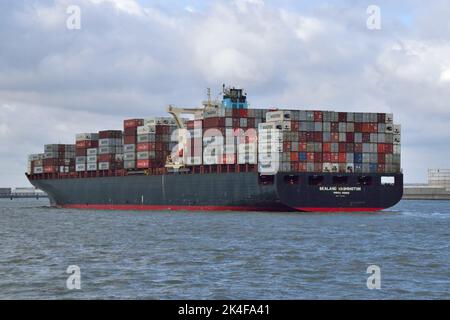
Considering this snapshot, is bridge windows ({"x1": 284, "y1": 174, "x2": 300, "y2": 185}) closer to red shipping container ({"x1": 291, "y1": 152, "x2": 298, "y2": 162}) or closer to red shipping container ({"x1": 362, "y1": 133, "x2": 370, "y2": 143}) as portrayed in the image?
red shipping container ({"x1": 291, "y1": 152, "x2": 298, "y2": 162})

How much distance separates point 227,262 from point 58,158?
9934 centimetres

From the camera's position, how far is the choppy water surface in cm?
2761

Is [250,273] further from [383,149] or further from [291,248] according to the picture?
[383,149]

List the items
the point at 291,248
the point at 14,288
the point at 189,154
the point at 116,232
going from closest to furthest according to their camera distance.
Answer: the point at 14,288 → the point at 291,248 → the point at 116,232 → the point at 189,154

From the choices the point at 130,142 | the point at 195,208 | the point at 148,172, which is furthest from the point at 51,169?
the point at 195,208

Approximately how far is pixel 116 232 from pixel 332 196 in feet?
122

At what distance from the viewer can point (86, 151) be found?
121 meters

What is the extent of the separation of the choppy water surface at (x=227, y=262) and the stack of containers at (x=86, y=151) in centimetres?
6022

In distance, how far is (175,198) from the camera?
328 feet

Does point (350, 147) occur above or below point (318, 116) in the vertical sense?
below

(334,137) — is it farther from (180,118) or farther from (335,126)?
(180,118)

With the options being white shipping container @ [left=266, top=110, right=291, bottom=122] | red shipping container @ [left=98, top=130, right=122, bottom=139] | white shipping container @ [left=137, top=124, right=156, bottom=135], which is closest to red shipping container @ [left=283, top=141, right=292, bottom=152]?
white shipping container @ [left=266, top=110, right=291, bottom=122]

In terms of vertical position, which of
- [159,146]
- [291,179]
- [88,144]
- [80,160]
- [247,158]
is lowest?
[291,179]
